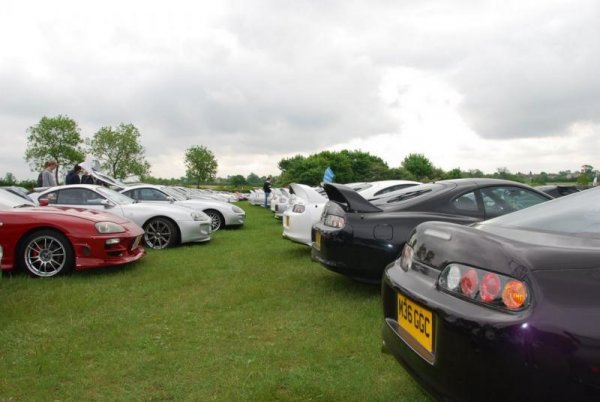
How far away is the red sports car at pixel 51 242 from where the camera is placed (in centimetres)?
556

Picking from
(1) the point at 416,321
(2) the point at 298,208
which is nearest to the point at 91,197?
(2) the point at 298,208

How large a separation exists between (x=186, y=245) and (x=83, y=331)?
Result: 512 cm

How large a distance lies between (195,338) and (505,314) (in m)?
2.69

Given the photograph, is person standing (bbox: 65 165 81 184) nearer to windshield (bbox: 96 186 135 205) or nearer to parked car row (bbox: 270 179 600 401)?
windshield (bbox: 96 186 135 205)

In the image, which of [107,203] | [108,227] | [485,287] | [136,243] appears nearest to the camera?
[485,287]

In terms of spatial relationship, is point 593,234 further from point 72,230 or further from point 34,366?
point 72,230

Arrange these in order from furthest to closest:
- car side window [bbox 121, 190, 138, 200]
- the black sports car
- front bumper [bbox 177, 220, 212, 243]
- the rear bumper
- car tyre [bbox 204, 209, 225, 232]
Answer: car tyre [bbox 204, 209, 225, 232] < car side window [bbox 121, 190, 138, 200] < front bumper [bbox 177, 220, 212, 243] < the black sports car < the rear bumper

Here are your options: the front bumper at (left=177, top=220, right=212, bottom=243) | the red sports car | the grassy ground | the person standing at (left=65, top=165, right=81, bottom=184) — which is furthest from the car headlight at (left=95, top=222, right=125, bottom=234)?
the person standing at (left=65, top=165, right=81, bottom=184)

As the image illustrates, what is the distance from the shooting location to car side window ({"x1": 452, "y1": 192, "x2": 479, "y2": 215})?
4895 mm

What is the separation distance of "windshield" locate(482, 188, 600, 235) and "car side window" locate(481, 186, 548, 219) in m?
2.32

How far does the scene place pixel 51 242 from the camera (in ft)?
18.6

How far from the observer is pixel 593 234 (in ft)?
6.83

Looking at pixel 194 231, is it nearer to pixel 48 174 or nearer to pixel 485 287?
pixel 48 174

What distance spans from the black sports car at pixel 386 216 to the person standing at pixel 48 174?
8.60 m
